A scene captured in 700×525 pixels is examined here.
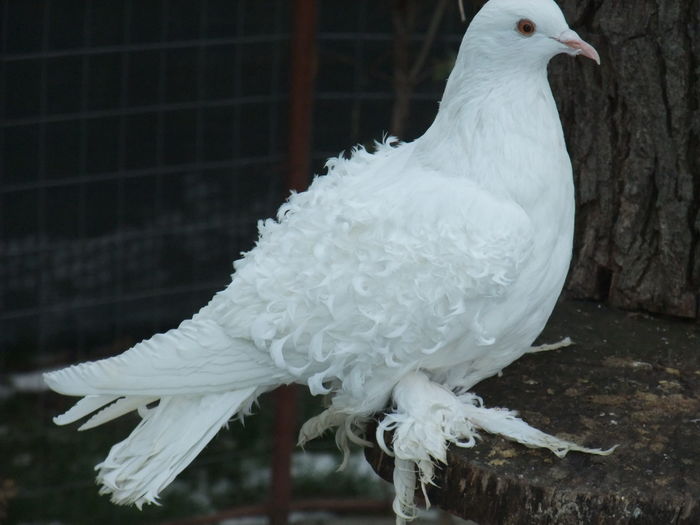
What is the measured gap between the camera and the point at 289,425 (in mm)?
4246

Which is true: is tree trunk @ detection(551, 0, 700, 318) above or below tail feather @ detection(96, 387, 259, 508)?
above

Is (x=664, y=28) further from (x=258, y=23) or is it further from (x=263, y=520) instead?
(x=263, y=520)

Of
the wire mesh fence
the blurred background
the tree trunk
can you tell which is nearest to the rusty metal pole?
the blurred background

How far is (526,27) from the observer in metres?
2.34

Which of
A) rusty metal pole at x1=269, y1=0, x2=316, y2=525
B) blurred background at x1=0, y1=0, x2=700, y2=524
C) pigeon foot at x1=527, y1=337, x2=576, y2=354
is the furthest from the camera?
blurred background at x1=0, y1=0, x2=700, y2=524

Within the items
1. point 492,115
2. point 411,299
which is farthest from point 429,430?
point 492,115

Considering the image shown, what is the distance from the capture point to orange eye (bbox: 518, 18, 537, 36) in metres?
2.34

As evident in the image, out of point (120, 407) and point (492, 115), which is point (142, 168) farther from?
point (492, 115)

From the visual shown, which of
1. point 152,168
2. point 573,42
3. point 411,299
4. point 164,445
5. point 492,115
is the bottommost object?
point 164,445

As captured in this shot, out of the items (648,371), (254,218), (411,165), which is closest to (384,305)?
(411,165)

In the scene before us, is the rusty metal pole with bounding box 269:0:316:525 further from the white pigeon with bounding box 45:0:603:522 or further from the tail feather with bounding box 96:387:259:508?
the tail feather with bounding box 96:387:259:508

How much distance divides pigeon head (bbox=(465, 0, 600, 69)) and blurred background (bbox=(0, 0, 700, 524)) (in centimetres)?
163

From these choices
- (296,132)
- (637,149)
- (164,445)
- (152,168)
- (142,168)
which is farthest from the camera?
(142,168)

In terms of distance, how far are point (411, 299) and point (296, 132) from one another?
1.81 m
